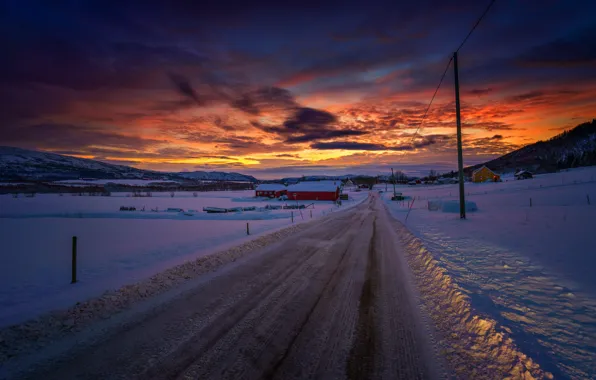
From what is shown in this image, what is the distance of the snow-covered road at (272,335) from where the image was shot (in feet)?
12.8

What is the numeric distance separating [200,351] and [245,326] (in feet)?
3.19

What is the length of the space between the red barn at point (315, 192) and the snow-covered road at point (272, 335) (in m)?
56.4

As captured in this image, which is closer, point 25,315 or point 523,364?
point 523,364

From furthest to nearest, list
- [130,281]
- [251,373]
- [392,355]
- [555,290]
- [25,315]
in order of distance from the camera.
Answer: [130,281] < [555,290] < [25,315] < [392,355] < [251,373]

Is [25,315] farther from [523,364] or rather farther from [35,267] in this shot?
[523,364]

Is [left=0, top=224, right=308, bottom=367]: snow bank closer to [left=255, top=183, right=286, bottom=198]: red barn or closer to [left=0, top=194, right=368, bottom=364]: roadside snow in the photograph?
[left=0, top=194, right=368, bottom=364]: roadside snow

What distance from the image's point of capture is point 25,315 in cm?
575

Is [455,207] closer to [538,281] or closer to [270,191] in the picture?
[538,281]

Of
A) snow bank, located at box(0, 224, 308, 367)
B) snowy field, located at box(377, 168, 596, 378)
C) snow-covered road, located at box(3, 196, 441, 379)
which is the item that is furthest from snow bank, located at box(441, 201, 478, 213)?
snow bank, located at box(0, 224, 308, 367)

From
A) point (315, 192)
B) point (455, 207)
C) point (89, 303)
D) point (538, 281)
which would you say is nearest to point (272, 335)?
point (89, 303)

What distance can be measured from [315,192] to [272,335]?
61.2 meters

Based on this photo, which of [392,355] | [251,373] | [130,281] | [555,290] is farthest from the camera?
[130,281]

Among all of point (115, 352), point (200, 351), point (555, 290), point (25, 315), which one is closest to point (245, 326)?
point (200, 351)

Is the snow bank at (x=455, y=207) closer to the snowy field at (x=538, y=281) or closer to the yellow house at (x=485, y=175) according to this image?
the snowy field at (x=538, y=281)
